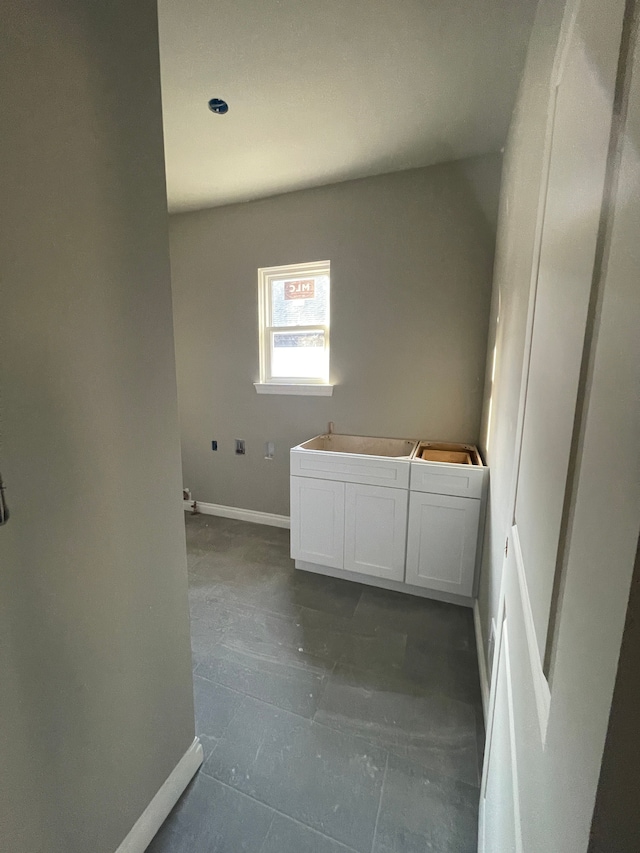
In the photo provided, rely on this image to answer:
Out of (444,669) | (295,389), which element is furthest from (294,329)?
(444,669)

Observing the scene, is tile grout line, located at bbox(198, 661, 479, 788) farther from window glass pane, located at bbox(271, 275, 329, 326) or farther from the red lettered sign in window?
the red lettered sign in window

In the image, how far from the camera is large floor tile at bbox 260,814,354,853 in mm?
1108

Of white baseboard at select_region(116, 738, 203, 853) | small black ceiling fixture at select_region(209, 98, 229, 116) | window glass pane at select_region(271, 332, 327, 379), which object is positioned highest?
small black ceiling fixture at select_region(209, 98, 229, 116)

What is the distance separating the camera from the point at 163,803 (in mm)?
1177

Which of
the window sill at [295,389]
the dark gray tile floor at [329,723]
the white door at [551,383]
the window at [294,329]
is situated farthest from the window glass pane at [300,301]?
the white door at [551,383]

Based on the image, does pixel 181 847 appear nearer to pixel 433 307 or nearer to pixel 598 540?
pixel 598 540

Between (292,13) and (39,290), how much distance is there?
155 cm

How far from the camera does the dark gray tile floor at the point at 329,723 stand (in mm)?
1161

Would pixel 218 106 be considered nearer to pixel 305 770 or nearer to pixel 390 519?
pixel 390 519

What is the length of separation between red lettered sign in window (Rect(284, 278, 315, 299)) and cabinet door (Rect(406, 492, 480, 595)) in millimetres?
1884

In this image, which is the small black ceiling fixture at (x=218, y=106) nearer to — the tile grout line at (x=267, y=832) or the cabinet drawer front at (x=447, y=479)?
the cabinet drawer front at (x=447, y=479)

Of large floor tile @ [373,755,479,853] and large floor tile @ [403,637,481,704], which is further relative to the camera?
large floor tile @ [403,637,481,704]

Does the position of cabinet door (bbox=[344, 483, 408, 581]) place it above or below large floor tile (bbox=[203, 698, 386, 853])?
above

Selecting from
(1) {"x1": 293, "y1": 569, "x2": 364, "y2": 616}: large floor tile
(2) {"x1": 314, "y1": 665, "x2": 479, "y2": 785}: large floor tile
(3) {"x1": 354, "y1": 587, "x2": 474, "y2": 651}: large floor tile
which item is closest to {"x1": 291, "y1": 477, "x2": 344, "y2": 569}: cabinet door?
(1) {"x1": 293, "y1": 569, "x2": 364, "y2": 616}: large floor tile
